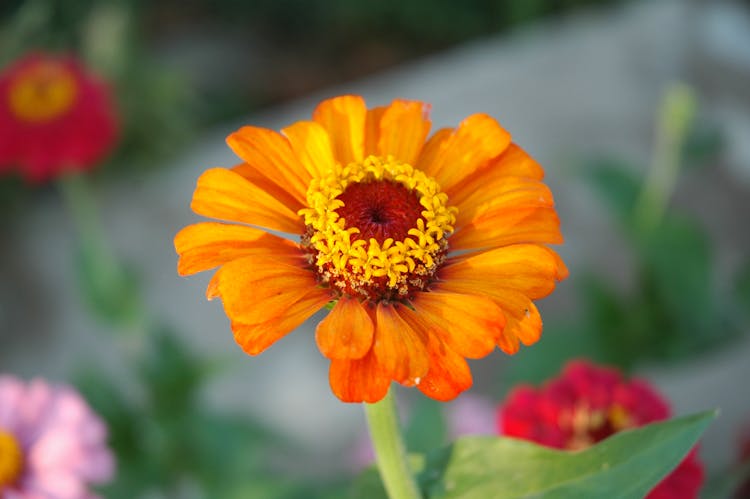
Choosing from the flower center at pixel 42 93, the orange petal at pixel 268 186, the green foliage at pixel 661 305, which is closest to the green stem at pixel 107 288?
the flower center at pixel 42 93

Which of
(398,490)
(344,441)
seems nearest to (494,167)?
(398,490)

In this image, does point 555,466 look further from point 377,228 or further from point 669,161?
point 669,161

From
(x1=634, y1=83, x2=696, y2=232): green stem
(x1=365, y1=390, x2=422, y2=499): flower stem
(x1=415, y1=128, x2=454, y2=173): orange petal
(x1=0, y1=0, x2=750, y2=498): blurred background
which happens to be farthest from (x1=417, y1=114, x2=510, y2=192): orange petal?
(x1=634, y1=83, x2=696, y2=232): green stem

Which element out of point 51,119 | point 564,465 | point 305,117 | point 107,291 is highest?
point 305,117

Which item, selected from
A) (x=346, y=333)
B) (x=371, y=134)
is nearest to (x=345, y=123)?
(x=371, y=134)

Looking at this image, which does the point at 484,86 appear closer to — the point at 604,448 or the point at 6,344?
the point at 6,344

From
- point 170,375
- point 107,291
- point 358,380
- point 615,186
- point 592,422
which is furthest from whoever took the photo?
point 615,186

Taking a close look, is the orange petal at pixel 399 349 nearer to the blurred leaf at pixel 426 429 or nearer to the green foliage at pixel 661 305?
the blurred leaf at pixel 426 429

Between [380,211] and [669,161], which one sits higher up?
[669,161]
